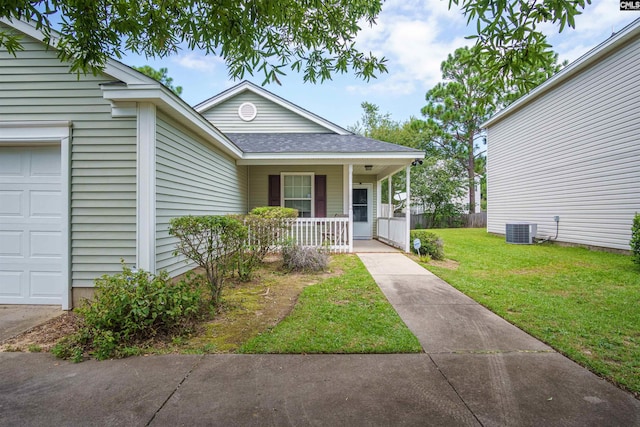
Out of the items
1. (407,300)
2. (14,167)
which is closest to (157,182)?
(14,167)

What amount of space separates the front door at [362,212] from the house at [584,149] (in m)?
6.66

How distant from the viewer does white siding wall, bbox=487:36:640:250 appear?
28.2ft

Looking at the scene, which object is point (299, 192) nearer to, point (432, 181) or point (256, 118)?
point (256, 118)

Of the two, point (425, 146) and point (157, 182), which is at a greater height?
point (425, 146)

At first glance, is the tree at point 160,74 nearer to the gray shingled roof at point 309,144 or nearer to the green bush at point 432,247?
the gray shingled roof at point 309,144

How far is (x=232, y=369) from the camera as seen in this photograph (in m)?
2.78

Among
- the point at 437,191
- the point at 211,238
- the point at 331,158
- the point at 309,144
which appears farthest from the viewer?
the point at 437,191

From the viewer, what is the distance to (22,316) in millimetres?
4117

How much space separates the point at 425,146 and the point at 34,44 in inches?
1044

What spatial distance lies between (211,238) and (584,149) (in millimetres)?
11895

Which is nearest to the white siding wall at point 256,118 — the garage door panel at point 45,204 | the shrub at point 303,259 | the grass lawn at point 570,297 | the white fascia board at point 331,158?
the white fascia board at point 331,158

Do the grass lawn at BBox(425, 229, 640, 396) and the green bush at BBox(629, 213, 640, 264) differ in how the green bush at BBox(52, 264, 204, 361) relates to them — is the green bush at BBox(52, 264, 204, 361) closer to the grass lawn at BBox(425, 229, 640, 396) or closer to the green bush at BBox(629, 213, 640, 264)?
the grass lawn at BBox(425, 229, 640, 396)

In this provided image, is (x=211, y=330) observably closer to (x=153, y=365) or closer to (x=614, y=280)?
(x=153, y=365)

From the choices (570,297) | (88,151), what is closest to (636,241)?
(570,297)
